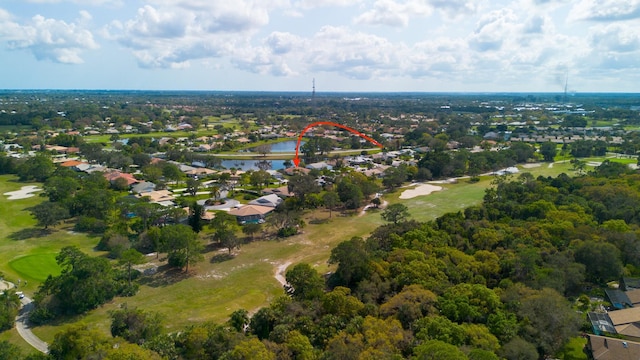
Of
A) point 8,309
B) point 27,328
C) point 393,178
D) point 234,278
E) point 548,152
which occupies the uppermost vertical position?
point 548,152

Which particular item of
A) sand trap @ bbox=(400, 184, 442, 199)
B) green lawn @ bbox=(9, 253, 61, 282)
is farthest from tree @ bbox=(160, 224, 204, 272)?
sand trap @ bbox=(400, 184, 442, 199)

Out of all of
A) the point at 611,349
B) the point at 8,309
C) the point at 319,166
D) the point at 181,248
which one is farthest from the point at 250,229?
the point at 319,166

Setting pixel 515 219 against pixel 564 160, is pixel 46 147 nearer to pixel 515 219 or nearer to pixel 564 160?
pixel 515 219

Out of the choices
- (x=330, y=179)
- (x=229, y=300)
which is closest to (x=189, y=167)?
(x=330, y=179)

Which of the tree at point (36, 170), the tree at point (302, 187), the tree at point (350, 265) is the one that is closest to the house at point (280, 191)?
the tree at point (302, 187)

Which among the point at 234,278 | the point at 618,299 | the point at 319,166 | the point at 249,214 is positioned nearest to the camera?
the point at 618,299

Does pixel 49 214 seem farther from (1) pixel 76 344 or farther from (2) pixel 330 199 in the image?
(2) pixel 330 199
